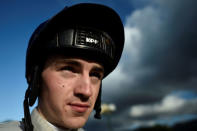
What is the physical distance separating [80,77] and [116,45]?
4.46 ft

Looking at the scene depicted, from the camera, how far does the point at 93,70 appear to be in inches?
121

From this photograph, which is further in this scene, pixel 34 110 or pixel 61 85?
pixel 34 110

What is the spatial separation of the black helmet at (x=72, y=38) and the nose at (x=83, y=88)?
0.35m

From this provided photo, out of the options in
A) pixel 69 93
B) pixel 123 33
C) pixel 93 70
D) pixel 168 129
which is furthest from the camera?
pixel 168 129

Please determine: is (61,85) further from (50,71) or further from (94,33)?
(94,33)

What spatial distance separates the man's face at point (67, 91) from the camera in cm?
276

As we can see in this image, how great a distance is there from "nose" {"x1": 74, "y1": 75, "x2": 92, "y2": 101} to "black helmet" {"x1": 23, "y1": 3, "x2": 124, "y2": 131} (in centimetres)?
35

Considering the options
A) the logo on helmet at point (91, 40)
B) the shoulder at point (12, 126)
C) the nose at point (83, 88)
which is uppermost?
the logo on helmet at point (91, 40)

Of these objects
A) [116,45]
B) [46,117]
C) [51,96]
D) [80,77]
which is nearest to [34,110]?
[46,117]

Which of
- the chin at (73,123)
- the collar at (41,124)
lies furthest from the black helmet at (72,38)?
the chin at (73,123)

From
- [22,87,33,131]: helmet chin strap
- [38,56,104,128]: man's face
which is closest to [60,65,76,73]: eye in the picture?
[38,56,104,128]: man's face

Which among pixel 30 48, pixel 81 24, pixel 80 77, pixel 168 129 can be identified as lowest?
pixel 80 77

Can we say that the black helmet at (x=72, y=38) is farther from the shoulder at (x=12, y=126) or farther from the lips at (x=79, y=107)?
the lips at (x=79, y=107)

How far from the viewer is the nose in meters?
2.74
